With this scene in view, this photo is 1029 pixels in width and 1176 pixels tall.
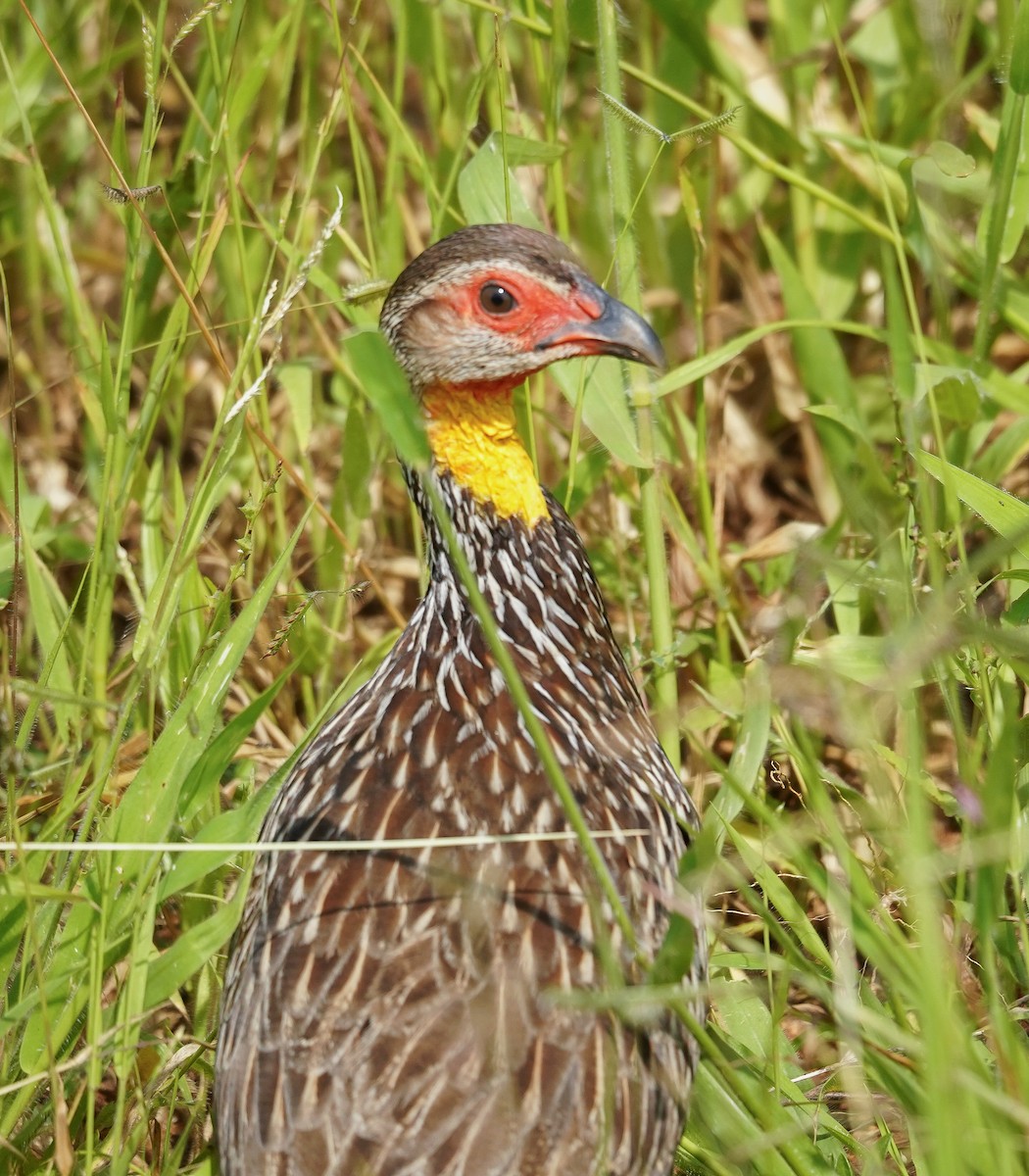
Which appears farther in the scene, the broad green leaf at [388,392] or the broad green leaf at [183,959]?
the broad green leaf at [183,959]

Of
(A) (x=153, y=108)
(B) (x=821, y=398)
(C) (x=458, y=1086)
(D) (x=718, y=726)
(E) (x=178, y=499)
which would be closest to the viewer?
(C) (x=458, y=1086)

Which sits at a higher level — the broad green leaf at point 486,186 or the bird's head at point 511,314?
the broad green leaf at point 486,186

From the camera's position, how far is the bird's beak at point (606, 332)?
2938mm

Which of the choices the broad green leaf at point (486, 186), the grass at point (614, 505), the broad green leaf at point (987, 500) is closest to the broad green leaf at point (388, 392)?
the grass at point (614, 505)

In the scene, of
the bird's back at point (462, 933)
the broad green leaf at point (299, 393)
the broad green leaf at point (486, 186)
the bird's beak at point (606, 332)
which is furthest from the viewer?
the broad green leaf at point (299, 393)

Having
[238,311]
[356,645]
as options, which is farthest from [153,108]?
[356,645]

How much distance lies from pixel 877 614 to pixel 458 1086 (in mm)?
1933

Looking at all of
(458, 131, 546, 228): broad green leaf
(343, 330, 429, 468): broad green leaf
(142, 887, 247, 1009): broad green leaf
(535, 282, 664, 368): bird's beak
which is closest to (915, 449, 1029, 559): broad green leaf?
(535, 282, 664, 368): bird's beak

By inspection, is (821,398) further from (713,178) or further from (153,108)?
(153,108)

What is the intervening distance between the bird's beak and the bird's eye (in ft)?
0.30

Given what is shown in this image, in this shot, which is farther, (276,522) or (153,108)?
(276,522)

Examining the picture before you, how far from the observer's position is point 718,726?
387cm

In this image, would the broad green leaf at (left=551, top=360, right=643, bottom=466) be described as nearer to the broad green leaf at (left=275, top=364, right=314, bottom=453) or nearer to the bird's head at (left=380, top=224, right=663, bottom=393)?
the bird's head at (left=380, top=224, right=663, bottom=393)

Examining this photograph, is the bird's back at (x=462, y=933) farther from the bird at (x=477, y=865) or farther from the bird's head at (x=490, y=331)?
the bird's head at (x=490, y=331)
